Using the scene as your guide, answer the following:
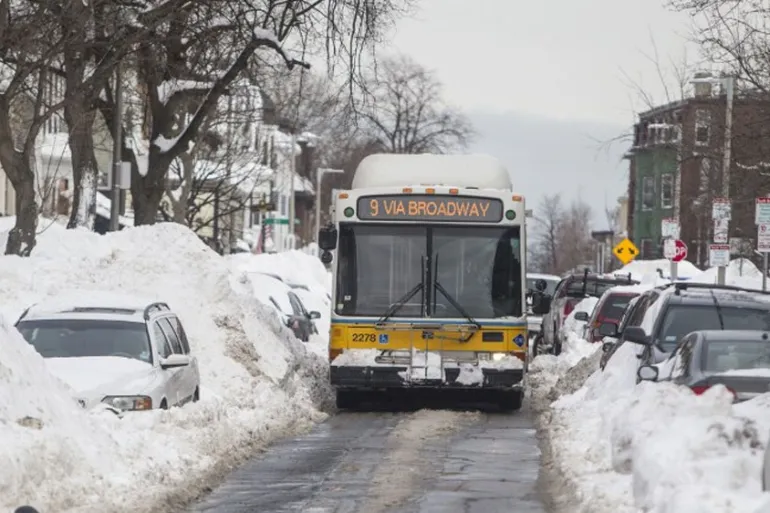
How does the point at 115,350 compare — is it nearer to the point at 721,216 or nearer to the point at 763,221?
the point at 763,221

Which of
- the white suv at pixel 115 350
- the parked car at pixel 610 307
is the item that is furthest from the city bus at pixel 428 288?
the parked car at pixel 610 307

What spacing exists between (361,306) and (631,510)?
37.0 feet

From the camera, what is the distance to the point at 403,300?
21.7 m

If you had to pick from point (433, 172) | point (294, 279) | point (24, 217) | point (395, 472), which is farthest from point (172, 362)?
point (294, 279)

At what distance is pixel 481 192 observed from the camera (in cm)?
2206

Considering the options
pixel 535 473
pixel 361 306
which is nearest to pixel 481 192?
pixel 361 306

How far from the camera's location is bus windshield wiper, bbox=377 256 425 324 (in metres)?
21.5

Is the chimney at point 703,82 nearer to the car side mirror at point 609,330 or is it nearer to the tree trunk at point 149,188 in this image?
the tree trunk at point 149,188

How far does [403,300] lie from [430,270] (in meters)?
0.56

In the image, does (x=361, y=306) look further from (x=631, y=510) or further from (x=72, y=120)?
(x=631, y=510)

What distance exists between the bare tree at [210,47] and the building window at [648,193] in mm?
47917

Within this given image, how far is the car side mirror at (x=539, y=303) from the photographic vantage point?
75.4 feet

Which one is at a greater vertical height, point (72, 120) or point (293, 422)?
point (72, 120)

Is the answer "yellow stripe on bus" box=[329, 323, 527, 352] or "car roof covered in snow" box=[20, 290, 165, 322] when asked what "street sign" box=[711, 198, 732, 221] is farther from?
"car roof covered in snow" box=[20, 290, 165, 322]
